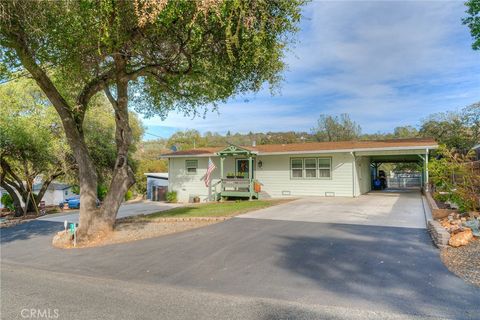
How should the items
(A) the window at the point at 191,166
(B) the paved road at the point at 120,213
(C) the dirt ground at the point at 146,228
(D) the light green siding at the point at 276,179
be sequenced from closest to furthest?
1. (C) the dirt ground at the point at 146,228
2. (B) the paved road at the point at 120,213
3. (D) the light green siding at the point at 276,179
4. (A) the window at the point at 191,166

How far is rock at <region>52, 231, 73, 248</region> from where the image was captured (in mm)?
8039

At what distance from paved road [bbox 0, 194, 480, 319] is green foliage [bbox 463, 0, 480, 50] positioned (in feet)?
29.8

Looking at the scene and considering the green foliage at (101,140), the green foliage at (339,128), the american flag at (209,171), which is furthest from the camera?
the green foliage at (339,128)

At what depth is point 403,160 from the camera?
23531mm

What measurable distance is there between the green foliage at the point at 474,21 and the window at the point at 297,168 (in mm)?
9106

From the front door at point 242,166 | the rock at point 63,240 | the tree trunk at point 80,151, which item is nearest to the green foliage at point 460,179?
the tree trunk at point 80,151

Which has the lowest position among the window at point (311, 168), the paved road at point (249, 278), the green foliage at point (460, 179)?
the paved road at point (249, 278)

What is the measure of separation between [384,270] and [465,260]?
1.39 meters

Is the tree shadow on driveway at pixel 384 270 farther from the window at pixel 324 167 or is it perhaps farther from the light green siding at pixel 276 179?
the window at pixel 324 167

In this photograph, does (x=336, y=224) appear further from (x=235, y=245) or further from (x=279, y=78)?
(x=279, y=78)

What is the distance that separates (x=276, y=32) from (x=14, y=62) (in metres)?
6.24

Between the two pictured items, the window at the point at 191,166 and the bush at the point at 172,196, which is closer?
the bush at the point at 172,196

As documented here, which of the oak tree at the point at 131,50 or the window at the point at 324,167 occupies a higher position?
the oak tree at the point at 131,50

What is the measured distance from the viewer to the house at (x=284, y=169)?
1644cm
